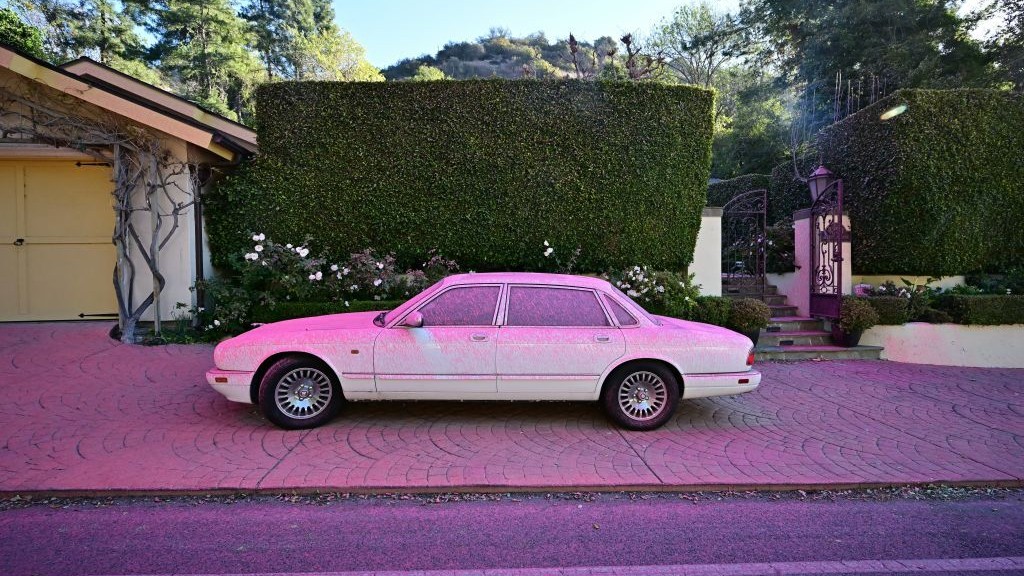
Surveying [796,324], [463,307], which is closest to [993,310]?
[796,324]

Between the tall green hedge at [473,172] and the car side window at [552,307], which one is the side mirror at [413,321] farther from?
the tall green hedge at [473,172]

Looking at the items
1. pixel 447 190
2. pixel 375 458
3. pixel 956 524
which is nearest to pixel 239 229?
pixel 447 190

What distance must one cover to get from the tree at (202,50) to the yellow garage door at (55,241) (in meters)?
22.4

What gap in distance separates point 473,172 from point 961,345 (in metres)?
8.21

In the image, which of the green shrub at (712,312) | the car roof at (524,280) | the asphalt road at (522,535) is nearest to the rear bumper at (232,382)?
the asphalt road at (522,535)

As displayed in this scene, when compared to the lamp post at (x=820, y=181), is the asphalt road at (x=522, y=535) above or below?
below

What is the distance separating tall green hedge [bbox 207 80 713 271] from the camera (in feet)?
29.8

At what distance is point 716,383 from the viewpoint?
5086 millimetres

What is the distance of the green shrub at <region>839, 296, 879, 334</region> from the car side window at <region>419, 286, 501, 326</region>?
6.50 metres

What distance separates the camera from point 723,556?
10.2 feet

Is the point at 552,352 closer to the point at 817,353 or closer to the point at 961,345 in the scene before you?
the point at 817,353

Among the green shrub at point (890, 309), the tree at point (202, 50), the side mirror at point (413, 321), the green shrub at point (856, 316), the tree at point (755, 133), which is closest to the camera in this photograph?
the side mirror at point (413, 321)

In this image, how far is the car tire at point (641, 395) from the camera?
506 cm

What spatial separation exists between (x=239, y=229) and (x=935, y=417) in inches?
381
